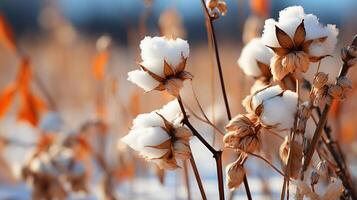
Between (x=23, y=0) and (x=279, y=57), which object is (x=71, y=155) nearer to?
(x=279, y=57)

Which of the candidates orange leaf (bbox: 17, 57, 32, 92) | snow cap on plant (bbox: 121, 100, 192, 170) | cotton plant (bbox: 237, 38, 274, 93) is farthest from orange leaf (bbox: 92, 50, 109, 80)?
snow cap on plant (bbox: 121, 100, 192, 170)

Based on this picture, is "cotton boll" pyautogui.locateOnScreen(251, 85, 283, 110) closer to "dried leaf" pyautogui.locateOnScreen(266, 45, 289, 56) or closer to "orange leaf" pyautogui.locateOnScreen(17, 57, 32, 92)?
"dried leaf" pyautogui.locateOnScreen(266, 45, 289, 56)

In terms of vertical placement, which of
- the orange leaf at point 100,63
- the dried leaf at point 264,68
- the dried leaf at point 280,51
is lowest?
the dried leaf at point 264,68

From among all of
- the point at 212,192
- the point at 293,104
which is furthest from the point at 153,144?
the point at 212,192

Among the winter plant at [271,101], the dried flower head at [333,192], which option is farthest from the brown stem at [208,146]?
the dried flower head at [333,192]

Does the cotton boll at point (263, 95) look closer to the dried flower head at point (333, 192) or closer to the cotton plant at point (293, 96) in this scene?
the cotton plant at point (293, 96)

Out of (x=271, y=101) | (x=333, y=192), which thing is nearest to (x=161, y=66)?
(x=271, y=101)
